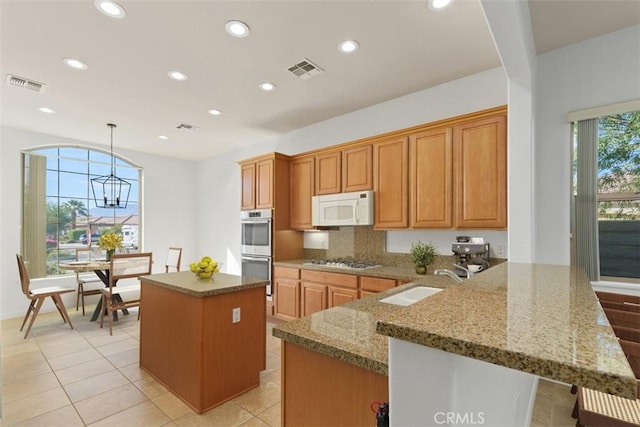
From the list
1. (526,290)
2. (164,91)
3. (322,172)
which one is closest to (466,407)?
(526,290)

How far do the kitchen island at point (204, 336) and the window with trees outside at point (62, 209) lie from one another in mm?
3648

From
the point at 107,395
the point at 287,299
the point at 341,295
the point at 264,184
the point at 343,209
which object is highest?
the point at 264,184

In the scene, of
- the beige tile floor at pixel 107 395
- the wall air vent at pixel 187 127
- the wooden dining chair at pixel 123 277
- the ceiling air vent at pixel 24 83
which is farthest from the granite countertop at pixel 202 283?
the wall air vent at pixel 187 127

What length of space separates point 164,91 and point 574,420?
4.66 metres

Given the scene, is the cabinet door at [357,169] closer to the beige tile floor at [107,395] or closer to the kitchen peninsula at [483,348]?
the beige tile floor at [107,395]

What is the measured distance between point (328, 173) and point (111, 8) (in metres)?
2.66

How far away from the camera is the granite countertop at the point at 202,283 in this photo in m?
2.22

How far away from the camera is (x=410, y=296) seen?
6.51ft

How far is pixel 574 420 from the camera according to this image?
2018mm

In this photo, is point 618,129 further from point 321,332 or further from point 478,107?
point 321,332

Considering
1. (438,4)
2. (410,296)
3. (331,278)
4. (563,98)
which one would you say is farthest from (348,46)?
(331,278)

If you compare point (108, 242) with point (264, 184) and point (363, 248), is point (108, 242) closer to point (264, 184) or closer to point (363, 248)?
point (264, 184)

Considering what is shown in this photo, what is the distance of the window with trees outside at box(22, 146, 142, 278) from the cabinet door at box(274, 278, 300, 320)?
12.0ft

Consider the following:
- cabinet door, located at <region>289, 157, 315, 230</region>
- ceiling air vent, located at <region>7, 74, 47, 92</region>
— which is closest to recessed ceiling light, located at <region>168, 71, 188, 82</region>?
ceiling air vent, located at <region>7, 74, 47, 92</region>
